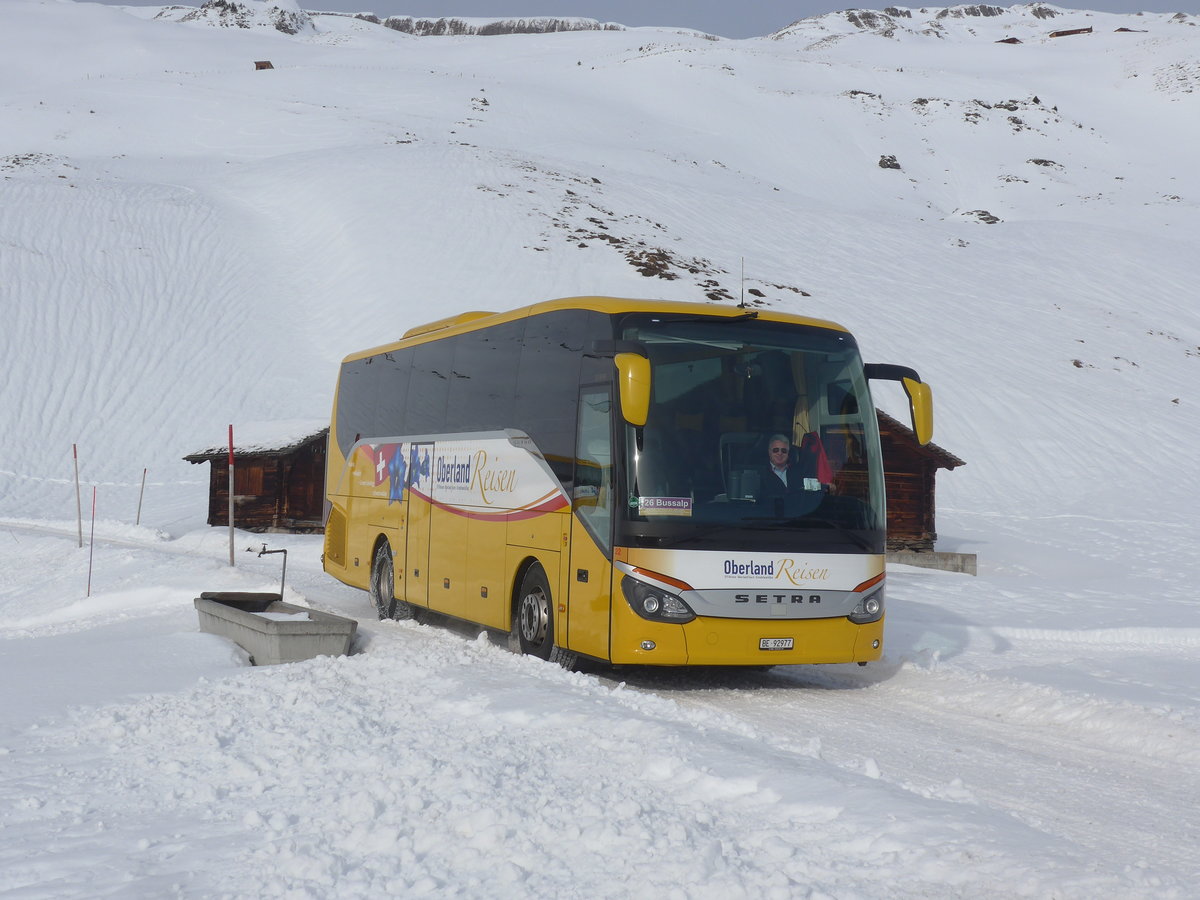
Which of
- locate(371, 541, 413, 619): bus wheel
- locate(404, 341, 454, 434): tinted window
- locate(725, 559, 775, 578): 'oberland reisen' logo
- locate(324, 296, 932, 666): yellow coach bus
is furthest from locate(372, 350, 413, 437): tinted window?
locate(725, 559, 775, 578): 'oberland reisen' logo

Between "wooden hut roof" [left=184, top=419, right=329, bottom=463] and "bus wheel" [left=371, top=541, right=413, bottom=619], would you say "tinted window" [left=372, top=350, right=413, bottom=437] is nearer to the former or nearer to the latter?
"bus wheel" [left=371, top=541, right=413, bottom=619]

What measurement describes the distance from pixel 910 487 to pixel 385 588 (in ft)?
53.6

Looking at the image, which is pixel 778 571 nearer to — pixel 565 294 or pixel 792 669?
pixel 792 669

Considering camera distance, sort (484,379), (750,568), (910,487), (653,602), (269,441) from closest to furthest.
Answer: (653,602)
(750,568)
(484,379)
(910,487)
(269,441)

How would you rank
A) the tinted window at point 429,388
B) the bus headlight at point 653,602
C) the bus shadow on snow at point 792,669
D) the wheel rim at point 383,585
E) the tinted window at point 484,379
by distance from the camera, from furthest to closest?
the wheel rim at point 383,585, the tinted window at point 429,388, the tinted window at point 484,379, the bus shadow on snow at point 792,669, the bus headlight at point 653,602

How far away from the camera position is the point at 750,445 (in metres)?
9.23

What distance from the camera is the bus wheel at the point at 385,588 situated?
1408 centimetres

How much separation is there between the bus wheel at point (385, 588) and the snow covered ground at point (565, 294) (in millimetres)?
362

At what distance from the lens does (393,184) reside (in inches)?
2188

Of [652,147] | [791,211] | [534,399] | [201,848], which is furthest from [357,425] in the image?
[652,147]

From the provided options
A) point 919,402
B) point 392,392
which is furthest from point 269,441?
point 919,402

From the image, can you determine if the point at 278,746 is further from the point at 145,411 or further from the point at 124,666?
the point at 145,411

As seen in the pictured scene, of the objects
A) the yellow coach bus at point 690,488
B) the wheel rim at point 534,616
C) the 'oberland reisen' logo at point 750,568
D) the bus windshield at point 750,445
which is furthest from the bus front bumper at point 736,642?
the wheel rim at point 534,616

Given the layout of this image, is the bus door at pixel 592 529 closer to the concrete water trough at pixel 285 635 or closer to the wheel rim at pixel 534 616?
the wheel rim at pixel 534 616
